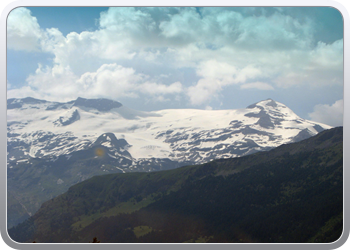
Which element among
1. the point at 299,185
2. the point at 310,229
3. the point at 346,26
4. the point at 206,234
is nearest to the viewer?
the point at 346,26

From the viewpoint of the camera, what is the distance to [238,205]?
18850 cm

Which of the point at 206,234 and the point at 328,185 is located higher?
the point at 328,185

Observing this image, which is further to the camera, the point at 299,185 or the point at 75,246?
the point at 299,185

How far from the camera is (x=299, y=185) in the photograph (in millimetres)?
183875

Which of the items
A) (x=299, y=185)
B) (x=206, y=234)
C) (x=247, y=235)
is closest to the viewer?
(x=247, y=235)

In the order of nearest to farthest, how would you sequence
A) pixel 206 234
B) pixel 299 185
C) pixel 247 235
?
pixel 247 235, pixel 206 234, pixel 299 185

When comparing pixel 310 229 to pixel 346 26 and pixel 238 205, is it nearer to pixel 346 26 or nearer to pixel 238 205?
pixel 238 205

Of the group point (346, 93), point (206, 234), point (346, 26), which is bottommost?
point (206, 234)

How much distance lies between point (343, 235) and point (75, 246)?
18628 millimetres

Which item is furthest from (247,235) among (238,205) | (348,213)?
(348,213)
